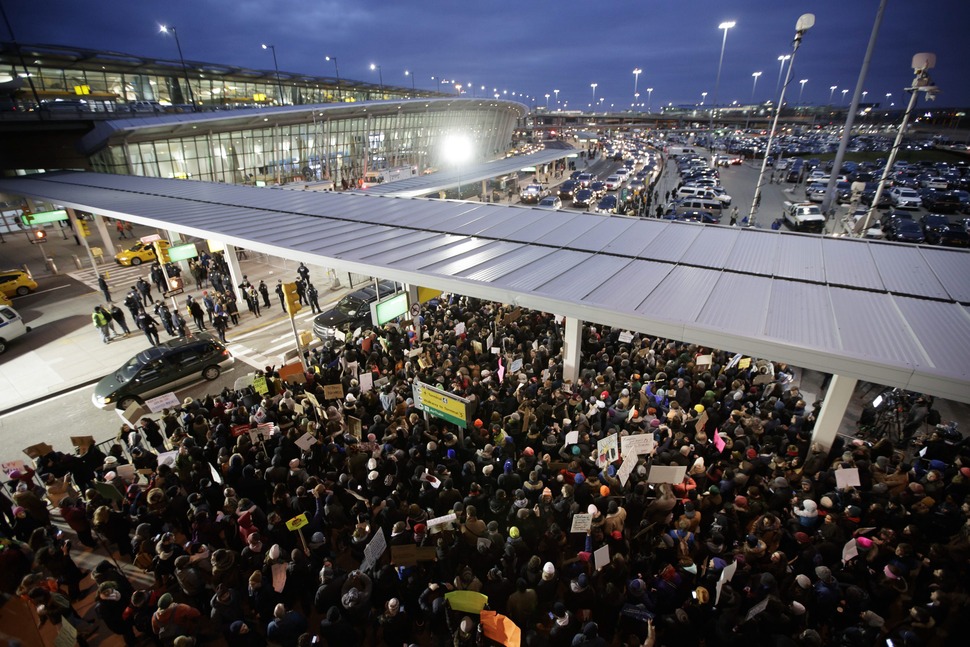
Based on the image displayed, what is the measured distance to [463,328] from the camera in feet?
42.7

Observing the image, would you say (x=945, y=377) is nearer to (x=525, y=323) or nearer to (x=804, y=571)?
(x=804, y=571)

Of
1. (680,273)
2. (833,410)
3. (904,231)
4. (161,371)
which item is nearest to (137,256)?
(161,371)

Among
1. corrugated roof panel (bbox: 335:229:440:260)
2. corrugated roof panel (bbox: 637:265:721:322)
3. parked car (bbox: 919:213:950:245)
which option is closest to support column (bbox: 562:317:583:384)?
corrugated roof panel (bbox: 637:265:721:322)

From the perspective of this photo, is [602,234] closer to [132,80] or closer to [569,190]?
[569,190]

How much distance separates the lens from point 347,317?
1591cm

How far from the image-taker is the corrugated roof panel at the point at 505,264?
1006 cm

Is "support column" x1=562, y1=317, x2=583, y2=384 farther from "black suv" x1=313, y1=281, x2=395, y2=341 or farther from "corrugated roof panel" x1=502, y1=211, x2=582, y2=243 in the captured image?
"black suv" x1=313, y1=281, x2=395, y2=341

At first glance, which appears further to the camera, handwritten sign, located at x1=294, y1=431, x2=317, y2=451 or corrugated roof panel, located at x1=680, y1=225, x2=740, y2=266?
corrugated roof panel, located at x1=680, y1=225, x2=740, y2=266

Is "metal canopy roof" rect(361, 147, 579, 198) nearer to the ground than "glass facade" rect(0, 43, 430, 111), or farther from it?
nearer to the ground

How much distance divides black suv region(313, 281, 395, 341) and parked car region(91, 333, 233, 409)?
3.14m

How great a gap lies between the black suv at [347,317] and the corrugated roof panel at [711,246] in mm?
10765

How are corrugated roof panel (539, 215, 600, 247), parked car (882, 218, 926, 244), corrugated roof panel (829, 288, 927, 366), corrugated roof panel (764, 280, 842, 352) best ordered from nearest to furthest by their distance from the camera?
corrugated roof panel (829, 288, 927, 366), corrugated roof panel (764, 280, 842, 352), corrugated roof panel (539, 215, 600, 247), parked car (882, 218, 926, 244)

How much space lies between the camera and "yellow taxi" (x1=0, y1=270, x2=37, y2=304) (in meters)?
20.4

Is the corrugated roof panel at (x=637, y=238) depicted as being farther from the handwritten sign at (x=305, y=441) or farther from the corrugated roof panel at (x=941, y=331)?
the handwritten sign at (x=305, y=441)
